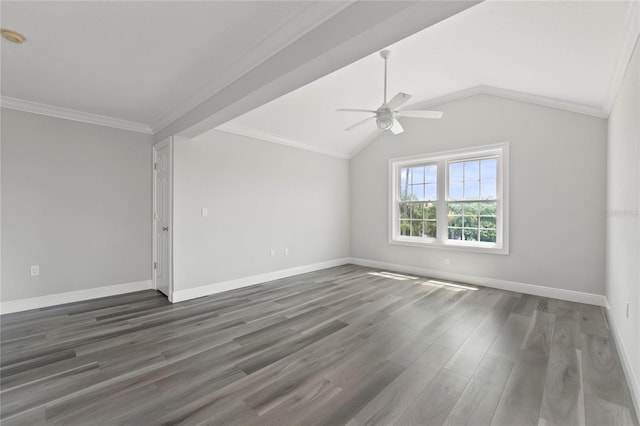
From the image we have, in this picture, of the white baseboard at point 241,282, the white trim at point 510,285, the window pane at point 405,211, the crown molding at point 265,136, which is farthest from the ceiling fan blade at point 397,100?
the white baseboard at point 241,282

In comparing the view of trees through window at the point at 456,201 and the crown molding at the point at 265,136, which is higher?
the crown molding at the point at 265,136

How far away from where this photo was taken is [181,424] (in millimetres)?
1604

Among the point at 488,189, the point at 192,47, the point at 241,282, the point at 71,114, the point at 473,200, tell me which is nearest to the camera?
the point at 192,47

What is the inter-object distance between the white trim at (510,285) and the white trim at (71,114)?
5103mm

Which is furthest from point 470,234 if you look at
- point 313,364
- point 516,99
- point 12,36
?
point 12,36

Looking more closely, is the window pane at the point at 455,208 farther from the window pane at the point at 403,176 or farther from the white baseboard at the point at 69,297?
the white baseboard at the point at 69,297

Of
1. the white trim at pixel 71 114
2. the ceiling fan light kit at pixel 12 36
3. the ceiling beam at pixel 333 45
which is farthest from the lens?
the white trim at pixel 71 114

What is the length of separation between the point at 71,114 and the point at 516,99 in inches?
251

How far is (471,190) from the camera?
4852mm

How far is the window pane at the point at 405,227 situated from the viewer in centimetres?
570

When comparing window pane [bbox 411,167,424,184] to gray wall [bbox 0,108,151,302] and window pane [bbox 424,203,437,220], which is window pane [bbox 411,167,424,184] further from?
gray wall [bbox 0,108,151,302]

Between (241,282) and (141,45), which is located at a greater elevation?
(141,45)

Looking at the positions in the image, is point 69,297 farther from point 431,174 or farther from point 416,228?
point 431,174

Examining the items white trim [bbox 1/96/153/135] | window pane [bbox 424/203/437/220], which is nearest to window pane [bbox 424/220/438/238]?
window pane [bbox 424/203/437/220]
